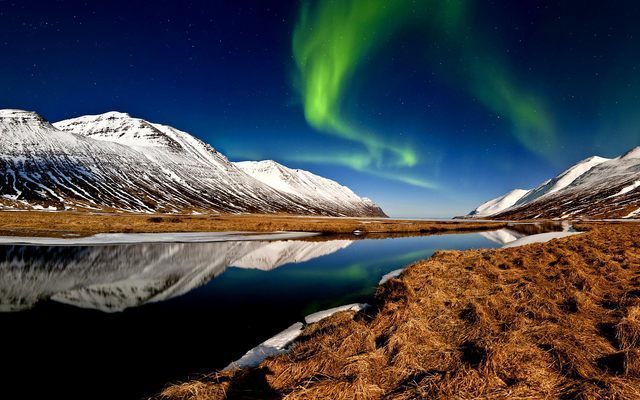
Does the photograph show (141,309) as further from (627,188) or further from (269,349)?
(627,188)

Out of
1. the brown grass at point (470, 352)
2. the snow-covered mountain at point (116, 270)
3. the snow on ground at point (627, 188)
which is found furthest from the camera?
the snow on ground at point (627, 188)

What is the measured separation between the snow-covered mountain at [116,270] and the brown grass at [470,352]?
468 inches

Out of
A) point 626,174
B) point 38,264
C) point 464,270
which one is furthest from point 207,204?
point 626,174

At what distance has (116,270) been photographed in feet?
75.3

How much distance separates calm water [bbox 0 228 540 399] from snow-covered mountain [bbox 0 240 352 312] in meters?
0.09

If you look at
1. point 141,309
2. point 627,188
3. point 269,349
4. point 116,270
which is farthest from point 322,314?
point 627,188

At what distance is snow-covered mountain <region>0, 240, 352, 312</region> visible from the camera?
53.6ft

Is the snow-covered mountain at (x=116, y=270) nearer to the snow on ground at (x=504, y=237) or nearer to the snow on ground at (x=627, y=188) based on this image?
the snow on ground at (x=504, y=237)

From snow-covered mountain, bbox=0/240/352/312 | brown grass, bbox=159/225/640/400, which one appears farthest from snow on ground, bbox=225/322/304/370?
snow-covered mountain, bbox=0/240/352/312

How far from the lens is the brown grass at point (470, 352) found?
5.83 metres

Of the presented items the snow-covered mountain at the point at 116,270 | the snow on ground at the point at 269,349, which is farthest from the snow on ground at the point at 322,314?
the snow-covered mountain at the point at 116,270

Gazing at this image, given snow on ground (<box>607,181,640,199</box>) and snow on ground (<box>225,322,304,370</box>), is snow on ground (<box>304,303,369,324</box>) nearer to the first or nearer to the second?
snow on ground (<box>225,322,304,370</box>)

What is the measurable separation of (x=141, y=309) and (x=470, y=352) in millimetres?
14225

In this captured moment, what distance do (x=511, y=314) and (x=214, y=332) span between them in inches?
422
